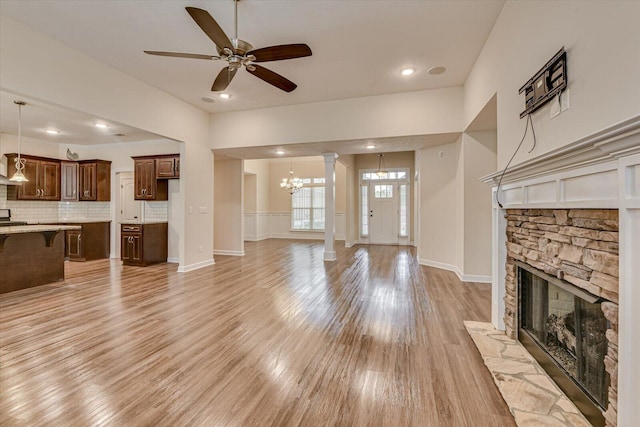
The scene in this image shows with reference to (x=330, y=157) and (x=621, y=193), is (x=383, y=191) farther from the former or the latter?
(x=621, y=193)

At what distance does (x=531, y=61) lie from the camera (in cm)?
221

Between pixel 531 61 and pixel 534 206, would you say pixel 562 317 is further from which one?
pixel 531 61

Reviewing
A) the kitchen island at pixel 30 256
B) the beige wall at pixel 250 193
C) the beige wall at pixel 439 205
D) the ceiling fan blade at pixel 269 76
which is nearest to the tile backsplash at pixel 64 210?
the kitchen island at pixel 30 256

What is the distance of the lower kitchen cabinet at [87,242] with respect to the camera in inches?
252

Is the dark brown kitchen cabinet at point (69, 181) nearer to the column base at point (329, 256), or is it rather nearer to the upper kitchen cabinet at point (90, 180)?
the upper kitchen cabinet at point (90, 180)

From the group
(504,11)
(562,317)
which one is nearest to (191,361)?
Result: (562,317)

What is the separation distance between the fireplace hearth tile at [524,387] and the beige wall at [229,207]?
5837mm

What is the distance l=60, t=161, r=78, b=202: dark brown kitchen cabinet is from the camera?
6.79 meters

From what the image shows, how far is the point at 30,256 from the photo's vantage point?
4.18 m

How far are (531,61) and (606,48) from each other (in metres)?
0.95

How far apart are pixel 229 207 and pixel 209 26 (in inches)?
207

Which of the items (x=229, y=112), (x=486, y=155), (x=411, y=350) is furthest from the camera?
(x=229, y=112)

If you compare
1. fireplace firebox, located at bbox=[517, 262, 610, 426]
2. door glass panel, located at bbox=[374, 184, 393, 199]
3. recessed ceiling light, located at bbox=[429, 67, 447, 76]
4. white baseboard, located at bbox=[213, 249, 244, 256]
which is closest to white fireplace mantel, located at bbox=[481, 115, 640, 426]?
fireplace firebox, located at bbox=[517, 262, 610, 426]

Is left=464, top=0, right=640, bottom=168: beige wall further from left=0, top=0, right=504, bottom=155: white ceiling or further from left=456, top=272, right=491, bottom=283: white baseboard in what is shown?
left=456, top=272, right=491, bottom=283: white baseboard
